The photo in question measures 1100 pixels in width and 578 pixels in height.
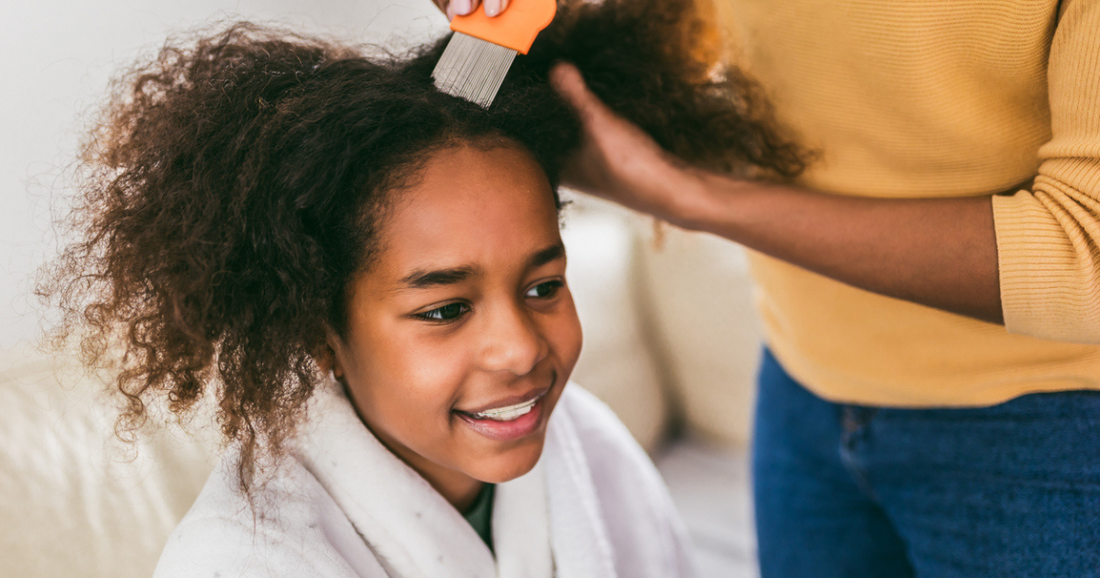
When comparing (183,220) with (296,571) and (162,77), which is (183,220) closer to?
(162,77)

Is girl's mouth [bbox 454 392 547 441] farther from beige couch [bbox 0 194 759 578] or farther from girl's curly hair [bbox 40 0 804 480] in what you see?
beige couch [bbox 0 194 759 578]

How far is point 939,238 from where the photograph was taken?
0.63 meters

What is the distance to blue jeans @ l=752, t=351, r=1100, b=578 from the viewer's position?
2.22ft

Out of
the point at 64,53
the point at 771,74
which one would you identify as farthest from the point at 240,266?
the point at 771,74

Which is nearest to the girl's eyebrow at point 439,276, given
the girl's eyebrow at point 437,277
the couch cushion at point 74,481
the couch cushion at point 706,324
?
the girl's eyebrow at point 437,277

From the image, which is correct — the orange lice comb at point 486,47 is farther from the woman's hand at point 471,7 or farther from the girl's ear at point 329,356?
the girl's ear at point 329,356

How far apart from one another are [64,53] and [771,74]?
2.51 feet

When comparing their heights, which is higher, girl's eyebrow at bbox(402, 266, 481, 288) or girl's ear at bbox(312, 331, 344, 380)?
girl's eyebrow at bbox(402, 266, 481, 288)

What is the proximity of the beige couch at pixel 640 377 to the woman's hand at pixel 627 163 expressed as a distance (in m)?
0.30

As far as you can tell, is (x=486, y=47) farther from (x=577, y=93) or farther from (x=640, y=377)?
(x=640, y=377)

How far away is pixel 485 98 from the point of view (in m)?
0.67

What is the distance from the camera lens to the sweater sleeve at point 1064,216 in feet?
1.81

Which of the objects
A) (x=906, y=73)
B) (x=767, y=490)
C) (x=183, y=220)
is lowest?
(x=767, y=490)

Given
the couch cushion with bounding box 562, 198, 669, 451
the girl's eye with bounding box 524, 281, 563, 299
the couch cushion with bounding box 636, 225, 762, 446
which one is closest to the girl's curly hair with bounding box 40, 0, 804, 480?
the girl's eye with bounding box 524, 281, 563, 299
